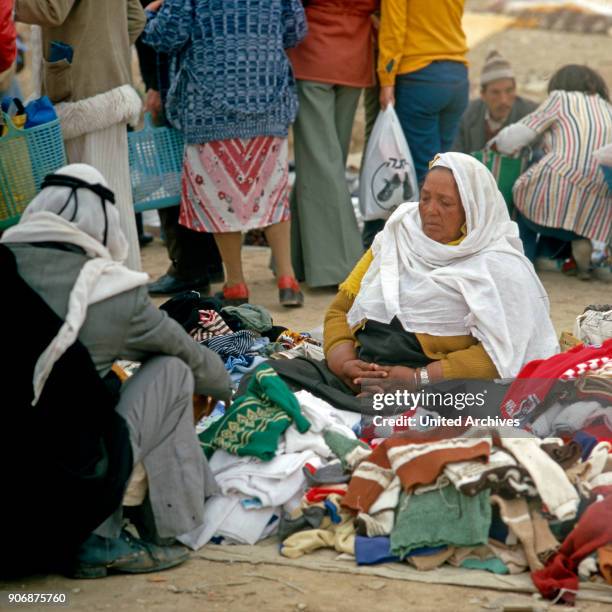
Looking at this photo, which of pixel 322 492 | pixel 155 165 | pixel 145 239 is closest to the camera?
pixel 322 492

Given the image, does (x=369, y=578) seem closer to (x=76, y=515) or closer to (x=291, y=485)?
(x=291, y=485)

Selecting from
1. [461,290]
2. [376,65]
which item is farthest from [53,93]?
[461,290]

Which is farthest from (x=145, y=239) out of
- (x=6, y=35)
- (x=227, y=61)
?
(x=6, y=35)

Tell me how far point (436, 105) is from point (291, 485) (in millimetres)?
3679

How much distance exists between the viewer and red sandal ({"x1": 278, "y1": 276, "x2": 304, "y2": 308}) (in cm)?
673

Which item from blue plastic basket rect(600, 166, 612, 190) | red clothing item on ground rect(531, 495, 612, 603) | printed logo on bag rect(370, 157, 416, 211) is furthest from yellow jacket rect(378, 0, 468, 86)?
red clothing item on ground rect(531, 495, 612, 603)

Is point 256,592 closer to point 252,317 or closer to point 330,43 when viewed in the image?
point 252,317

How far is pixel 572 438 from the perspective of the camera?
4.16m

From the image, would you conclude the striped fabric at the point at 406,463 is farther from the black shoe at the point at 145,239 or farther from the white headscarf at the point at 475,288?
the black shoe at the point at 145,239

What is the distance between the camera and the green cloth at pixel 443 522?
12.0ft

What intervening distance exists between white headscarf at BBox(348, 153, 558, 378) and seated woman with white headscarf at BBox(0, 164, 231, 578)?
1.10m

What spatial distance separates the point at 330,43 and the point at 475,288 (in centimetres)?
258

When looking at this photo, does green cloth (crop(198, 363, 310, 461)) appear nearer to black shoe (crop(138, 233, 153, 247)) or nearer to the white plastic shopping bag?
the white plastic shopping bag

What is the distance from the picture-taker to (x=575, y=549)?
11.8 feet
